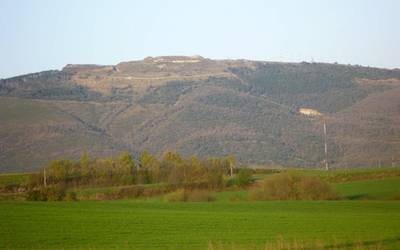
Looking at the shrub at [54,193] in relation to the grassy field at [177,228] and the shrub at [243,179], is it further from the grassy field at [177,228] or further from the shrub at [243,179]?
the shrub at [243,179]

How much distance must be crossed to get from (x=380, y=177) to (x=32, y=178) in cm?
3327

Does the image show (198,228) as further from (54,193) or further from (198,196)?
(54,193)

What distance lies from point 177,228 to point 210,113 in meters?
104

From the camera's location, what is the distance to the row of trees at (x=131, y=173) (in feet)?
234

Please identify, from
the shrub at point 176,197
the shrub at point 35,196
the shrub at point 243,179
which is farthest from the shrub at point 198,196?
the shrub at point 243,179

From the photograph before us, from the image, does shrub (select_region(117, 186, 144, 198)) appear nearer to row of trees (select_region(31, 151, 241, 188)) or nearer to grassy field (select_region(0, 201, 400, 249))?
row of trees (select_region(31, 151, 241, 188))

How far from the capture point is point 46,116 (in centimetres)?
12788

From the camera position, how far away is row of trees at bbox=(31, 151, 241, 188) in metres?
71.3

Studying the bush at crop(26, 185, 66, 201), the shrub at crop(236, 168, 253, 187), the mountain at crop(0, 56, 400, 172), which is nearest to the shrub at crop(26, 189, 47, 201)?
the bush at crop(26, 185, 66, 201)

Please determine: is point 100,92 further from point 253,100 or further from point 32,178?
point 32,178

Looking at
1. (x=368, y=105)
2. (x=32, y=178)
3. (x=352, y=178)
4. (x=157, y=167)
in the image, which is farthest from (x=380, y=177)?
(x=368, y=105)

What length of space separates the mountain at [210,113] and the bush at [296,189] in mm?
49621

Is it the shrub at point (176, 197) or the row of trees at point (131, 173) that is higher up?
the row of trees at point (131, 173)

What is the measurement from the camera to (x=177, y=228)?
30953 millimetres
